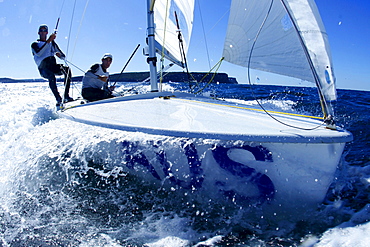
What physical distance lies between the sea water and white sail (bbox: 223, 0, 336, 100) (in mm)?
1052

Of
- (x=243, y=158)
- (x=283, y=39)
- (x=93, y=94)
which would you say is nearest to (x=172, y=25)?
(x=93, y=94)

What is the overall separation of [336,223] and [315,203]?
196 millimetres

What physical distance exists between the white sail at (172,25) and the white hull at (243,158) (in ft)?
8.95

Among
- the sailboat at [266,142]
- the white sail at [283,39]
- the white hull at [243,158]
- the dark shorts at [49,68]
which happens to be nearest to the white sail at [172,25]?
the white sail at [283,39]

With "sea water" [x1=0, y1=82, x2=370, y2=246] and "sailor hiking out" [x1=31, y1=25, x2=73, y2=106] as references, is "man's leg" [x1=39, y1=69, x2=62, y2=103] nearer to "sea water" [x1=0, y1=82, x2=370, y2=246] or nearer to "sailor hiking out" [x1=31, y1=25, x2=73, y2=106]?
"sailor hiking out" [x1=31, y1=25, x2=73, y2=106]

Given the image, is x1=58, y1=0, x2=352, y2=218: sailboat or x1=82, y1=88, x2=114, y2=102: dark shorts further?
x1=82, y1=88, x2=114, y2=102: dark shorts

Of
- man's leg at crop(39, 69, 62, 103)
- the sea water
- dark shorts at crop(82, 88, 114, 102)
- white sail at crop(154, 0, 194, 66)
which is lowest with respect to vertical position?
the sea water

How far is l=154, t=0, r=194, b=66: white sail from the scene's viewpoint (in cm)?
456

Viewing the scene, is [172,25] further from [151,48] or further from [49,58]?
[49,58]

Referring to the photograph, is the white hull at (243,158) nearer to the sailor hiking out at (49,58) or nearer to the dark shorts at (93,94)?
the dark shorts at (93,94)

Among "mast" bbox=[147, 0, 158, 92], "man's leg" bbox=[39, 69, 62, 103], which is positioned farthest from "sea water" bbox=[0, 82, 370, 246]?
"man's leg" bbox=[39, 69, 62, 103]

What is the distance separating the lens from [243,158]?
6.32 feet

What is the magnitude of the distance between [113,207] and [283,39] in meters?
2.30

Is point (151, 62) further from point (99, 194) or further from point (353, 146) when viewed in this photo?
point (353, 146)
